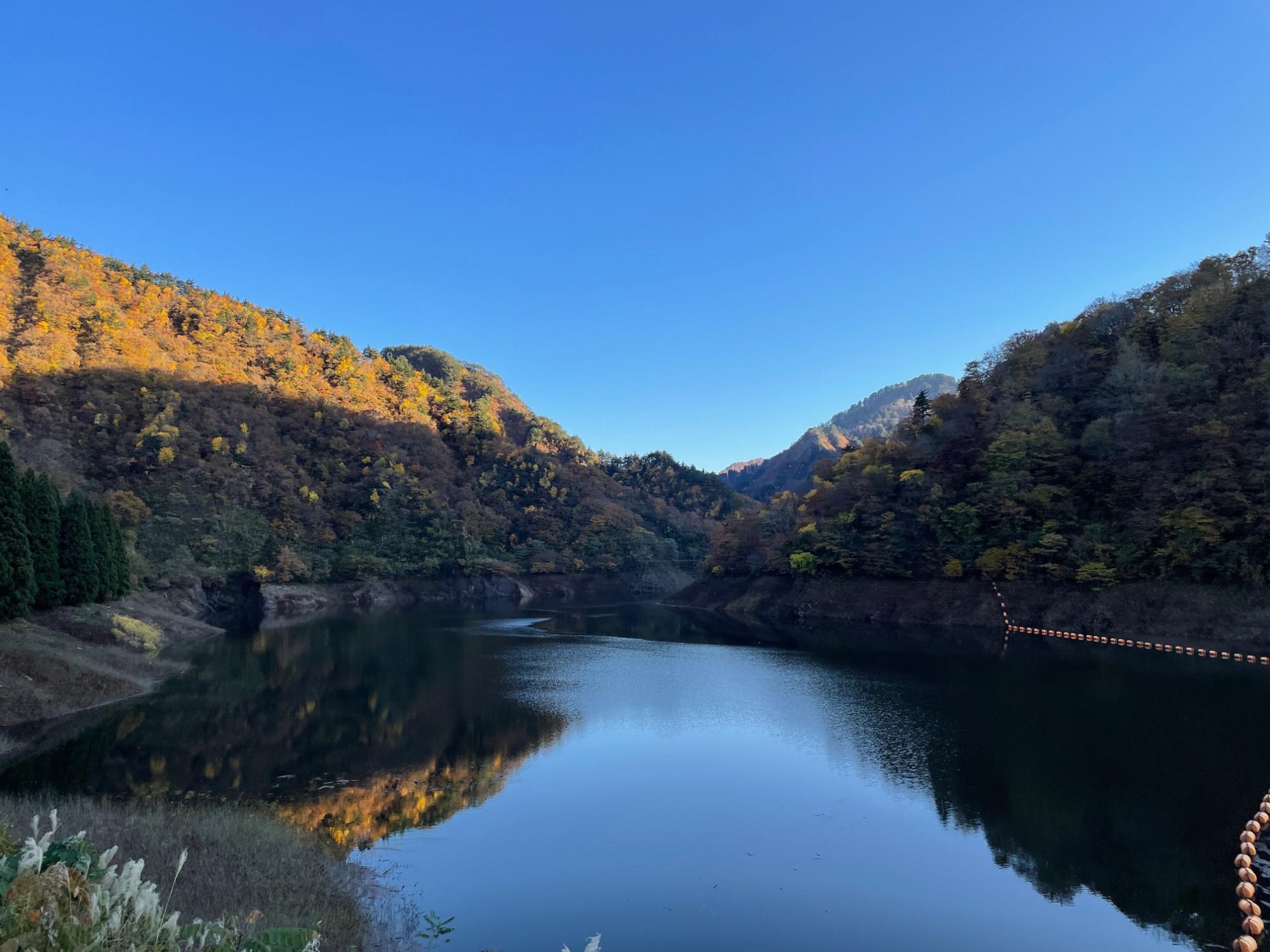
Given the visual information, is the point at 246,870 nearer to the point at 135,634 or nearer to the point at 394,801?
the point at 394,801

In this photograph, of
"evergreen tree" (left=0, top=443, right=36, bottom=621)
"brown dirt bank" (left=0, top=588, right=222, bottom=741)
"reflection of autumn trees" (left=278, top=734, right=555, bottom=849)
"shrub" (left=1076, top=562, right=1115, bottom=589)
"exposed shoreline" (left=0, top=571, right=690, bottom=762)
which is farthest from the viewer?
"shrub" (left=1076, top=562, right=1115, bottom=589)

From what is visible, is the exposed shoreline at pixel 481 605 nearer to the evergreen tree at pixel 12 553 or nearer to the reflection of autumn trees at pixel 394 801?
the evergreen tree at pixel 12 553

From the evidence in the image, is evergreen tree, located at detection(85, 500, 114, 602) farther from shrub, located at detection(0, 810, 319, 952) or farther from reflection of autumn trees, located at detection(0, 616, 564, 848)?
shrub, located at detection(0, 810, 319, 952)

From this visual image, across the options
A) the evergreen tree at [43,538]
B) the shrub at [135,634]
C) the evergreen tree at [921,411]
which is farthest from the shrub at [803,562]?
the evergreen tree at [43,538]

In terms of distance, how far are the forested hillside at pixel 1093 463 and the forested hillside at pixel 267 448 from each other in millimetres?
47773

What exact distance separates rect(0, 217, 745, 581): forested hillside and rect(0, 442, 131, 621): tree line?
671 inches

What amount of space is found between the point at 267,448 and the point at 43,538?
2298 inches

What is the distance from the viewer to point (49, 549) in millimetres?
30109

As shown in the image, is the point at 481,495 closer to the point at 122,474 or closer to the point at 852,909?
the point at 122,474

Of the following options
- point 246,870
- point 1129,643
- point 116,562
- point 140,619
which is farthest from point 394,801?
point 1129,643

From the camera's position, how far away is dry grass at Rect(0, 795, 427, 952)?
948 cm

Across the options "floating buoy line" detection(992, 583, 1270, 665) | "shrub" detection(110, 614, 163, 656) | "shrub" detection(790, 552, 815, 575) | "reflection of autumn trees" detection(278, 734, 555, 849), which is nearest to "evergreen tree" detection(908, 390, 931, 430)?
"shrub" detection(790, 552, 815, 575)

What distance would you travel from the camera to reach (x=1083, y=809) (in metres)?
15.2

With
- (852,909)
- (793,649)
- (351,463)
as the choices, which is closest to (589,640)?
(793,649)
